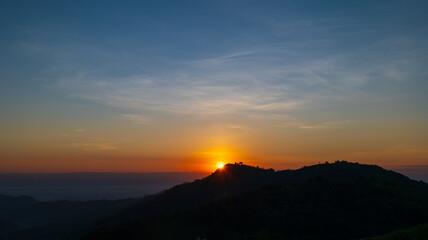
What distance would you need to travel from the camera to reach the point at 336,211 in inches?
1678

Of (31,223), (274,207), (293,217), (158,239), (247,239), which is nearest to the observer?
(247,239)

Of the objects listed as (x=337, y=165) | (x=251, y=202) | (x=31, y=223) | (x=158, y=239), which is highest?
(x=337, y=165)

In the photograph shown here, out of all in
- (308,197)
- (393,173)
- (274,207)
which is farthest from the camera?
(393,173)

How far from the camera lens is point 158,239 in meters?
36.7

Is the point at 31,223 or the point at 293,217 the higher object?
the point at 293,217

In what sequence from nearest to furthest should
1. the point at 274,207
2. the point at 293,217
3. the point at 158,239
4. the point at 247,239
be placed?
the point at 247,239, the point at 158,239, the point at 293,217, the point at 274,207

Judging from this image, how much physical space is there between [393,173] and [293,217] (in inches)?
2189

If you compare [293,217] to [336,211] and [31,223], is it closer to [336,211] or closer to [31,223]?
[336,211]

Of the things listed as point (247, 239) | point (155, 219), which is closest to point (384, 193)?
point (247, 239)

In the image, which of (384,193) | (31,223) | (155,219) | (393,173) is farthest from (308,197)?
(31,223)

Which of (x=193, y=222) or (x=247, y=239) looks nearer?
(x=247, y=239)

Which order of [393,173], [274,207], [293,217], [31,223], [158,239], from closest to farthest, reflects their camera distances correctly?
1. [158,239]
2. [293,217]
3. [274,207]
4. [393,173]
5. [31,223]

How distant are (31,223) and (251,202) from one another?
123m

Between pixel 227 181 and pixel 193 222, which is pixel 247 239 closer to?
pixel 193 222
